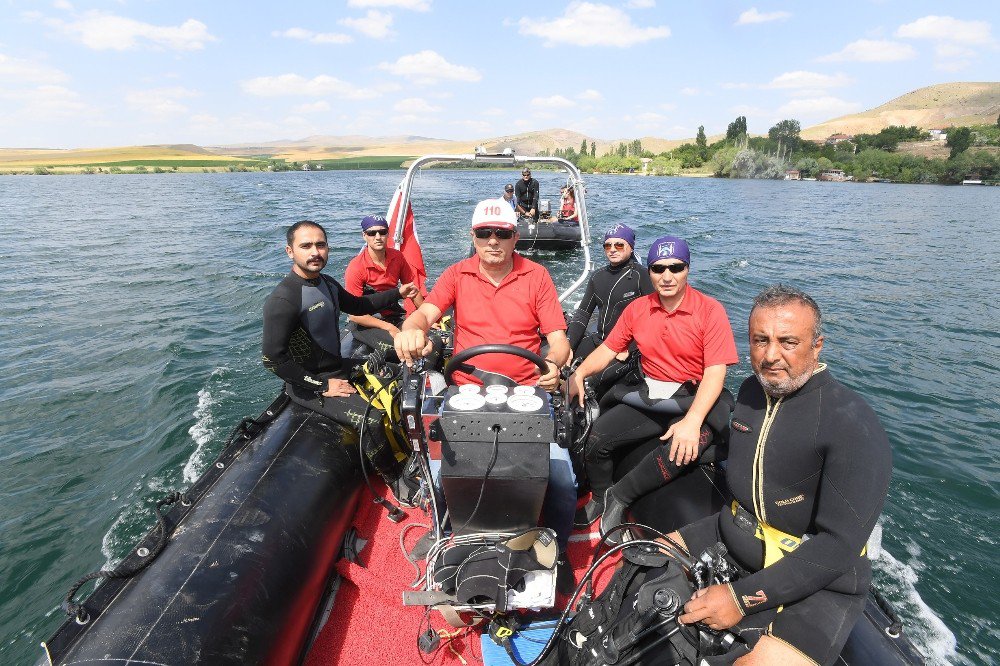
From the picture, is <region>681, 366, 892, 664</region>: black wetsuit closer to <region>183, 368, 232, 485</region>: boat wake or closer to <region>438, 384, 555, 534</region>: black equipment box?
<region>438, 384, 555, 534</region>: black equipment box

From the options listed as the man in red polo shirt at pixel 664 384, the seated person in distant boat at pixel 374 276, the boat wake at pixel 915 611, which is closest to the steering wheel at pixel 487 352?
the man in red polo shirt at pixel 664 384

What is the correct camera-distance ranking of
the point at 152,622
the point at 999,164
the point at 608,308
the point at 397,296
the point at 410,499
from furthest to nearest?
the point at 999,164, the point at 608,308, the point at 397,296, the point at 410,499, the point at 152,622

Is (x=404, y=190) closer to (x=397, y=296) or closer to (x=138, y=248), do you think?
(x=397, y=296)

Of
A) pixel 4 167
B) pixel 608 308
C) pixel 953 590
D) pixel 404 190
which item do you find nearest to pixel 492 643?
pixel 608 308

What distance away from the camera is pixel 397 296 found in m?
3.79

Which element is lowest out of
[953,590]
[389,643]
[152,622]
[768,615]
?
[953,590]

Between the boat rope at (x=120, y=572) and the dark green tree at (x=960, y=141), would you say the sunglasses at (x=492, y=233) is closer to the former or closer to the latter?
the boat rope at (x=120, y=572)

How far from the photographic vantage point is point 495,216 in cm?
240

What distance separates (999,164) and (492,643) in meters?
77.2

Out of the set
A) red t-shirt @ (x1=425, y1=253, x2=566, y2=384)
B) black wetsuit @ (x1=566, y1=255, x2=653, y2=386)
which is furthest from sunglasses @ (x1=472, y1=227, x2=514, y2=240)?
black wetsuit @ (x1=566, y1=255, x2=653, y2=386)

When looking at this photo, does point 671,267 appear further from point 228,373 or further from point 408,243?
point 228,373

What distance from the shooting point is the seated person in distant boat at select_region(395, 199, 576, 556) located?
2.44m

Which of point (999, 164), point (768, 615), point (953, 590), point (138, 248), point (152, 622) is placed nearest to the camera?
point (768, 615)

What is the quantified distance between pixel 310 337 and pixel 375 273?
175 centimetres
